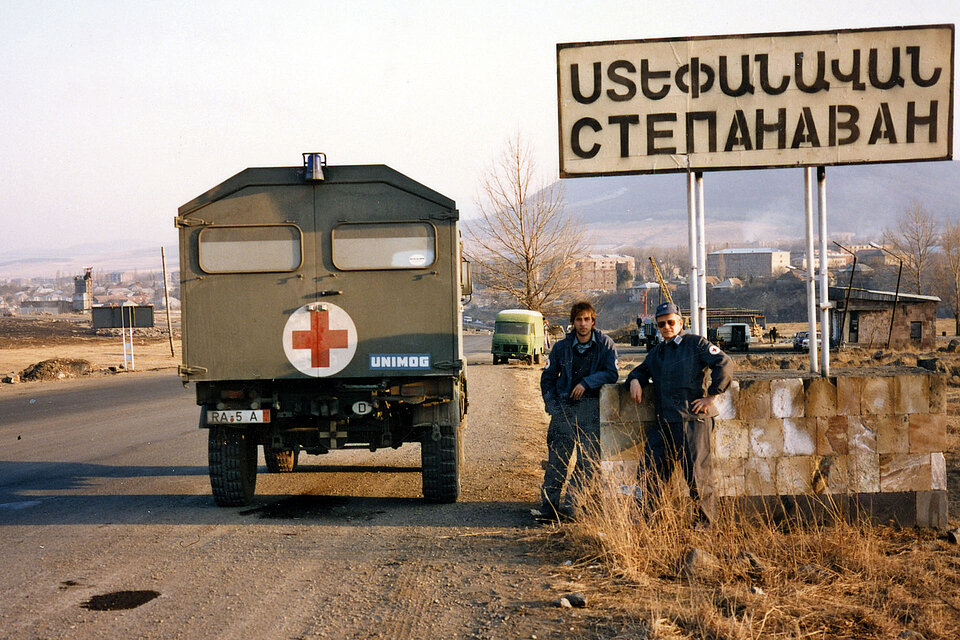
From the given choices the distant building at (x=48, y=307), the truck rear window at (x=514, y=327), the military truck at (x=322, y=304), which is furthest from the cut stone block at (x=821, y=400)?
the distant building at (x=48, y=307)

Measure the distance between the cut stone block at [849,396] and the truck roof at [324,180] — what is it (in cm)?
414

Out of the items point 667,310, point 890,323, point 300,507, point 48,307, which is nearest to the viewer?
point 667,310

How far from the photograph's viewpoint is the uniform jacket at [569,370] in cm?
796

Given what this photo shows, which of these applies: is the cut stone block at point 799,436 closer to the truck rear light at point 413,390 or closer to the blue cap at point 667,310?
the blue cap at point 667,310

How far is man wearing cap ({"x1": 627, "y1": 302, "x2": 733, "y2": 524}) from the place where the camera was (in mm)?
7227

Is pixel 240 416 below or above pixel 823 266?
below

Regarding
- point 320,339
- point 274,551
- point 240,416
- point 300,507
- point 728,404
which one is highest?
point 320,339

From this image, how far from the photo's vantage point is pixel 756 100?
28.9 feet

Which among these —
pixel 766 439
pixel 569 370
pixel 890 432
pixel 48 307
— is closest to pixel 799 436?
pixel 766 439

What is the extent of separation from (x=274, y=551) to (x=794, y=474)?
4503 mm

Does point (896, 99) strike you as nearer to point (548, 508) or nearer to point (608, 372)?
point (608, 372)

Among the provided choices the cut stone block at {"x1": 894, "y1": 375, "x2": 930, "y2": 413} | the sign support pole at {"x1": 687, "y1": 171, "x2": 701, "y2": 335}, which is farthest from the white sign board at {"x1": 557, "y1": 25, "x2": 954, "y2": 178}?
the cut stone block at {"x1": 894, "y1": 375, "x2": 930, "y2": 413}

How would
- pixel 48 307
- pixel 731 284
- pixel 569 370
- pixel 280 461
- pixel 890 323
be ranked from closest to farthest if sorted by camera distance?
pixel 569 370 < pixel 280 461 < pixel 890 323 < pixel 731 284 < pixel 48 307

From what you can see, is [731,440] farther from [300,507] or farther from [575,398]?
[300,507]
